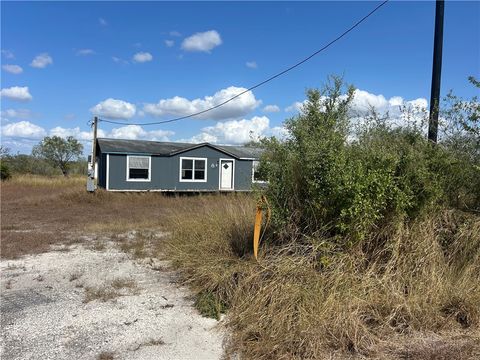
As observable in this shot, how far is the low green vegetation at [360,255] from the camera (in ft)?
12.4

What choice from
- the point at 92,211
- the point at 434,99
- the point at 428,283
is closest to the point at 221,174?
the point at 92,211

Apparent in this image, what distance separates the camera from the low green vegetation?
3.78 meters

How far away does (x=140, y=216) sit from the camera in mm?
13930

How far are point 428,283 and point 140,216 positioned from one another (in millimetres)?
10897

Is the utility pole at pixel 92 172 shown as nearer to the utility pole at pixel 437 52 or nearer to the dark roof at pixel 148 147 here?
the dark roof at pixel 148 147

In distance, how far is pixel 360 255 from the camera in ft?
15.4

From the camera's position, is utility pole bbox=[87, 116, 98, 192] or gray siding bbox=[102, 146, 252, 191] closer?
utility pole bbox=[87, 116, 98, 192]

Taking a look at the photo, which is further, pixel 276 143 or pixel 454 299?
pixel 276 143

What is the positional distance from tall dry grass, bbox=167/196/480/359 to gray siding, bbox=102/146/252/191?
14955mm

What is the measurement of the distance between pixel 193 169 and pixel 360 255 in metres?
18.6

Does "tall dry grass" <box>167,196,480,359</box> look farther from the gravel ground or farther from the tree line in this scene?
the tree line

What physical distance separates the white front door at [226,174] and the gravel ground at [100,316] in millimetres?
16833

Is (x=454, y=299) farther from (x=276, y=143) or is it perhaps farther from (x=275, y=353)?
(x=276, y=143)

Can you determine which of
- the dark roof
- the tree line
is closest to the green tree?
the tree line
